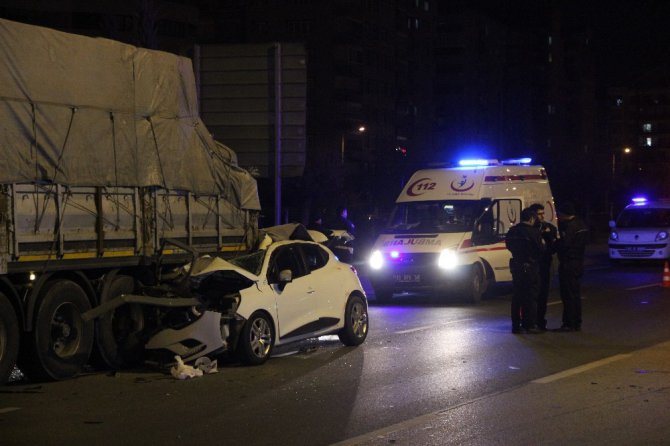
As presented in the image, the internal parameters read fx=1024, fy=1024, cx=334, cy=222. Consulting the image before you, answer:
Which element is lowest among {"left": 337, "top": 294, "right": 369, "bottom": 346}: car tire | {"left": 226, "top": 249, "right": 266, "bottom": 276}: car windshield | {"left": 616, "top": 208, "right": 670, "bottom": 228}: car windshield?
{"left": 337, "top": 294, "right": 369, "bottom": 346}: car tire

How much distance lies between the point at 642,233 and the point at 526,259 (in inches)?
696

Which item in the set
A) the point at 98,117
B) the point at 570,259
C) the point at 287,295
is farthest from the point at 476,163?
the point at 98,117

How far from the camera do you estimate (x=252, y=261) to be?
12625mm

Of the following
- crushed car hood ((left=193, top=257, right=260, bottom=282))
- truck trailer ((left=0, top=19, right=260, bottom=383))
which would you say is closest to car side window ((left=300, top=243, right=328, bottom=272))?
truck trailer ((left=0, top=19, right=260, bottom=383))

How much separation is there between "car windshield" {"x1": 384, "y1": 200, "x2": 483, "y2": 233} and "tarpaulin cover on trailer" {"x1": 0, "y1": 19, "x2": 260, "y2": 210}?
727 centimetres

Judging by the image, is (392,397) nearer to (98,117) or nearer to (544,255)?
(98,117)

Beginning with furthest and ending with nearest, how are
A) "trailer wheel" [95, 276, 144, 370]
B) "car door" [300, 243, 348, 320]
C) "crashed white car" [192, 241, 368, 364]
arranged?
"car door" [300, 243, 348, 320], "crashed white car" [192, 241, 368, 364], "trailer wheel" [95, 276, 144, 370]

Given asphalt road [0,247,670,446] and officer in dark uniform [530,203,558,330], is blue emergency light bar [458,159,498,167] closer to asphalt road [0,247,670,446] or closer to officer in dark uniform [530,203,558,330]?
officer in dark uniform [530,203,558,330]

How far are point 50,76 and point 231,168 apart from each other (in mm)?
3442

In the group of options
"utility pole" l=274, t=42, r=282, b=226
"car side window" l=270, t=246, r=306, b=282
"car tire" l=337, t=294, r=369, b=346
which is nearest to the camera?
"car side window" l=270, t=246, r=306, b=282

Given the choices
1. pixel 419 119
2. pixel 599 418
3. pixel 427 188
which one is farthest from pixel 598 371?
pixel 419 119

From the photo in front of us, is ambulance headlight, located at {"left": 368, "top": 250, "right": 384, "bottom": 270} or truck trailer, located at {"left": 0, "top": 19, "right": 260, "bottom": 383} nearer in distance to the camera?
truck trailer, located at {"left": 0, "top": 19, "right": 260, "bottom": 383}

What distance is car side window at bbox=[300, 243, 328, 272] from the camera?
1320 centimetres

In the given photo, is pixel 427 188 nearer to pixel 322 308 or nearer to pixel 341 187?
pixel 322 308
